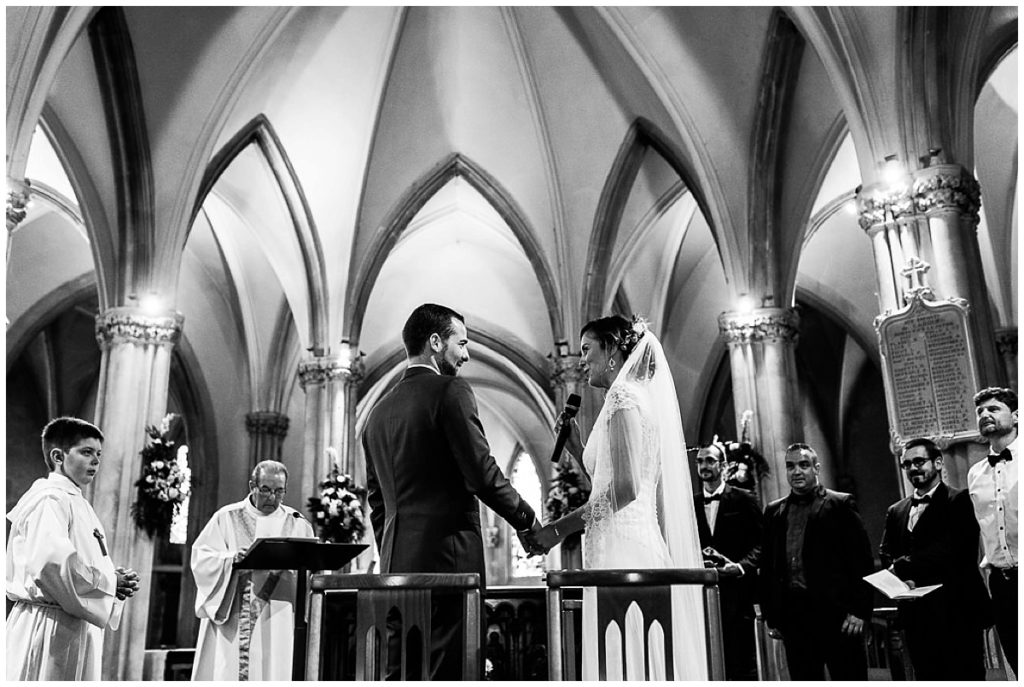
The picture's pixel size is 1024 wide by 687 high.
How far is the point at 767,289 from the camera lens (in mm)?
11617

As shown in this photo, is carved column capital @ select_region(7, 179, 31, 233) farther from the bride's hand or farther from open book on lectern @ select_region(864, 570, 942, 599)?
open book on lectern @ select_region(864, 570, 942, 599)

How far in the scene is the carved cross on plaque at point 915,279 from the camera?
7320mm

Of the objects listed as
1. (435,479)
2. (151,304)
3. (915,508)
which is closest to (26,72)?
(151,304)

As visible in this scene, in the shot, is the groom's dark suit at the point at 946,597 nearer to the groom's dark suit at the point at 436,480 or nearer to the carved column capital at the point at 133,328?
the groom's dark suit at the point at 436,480

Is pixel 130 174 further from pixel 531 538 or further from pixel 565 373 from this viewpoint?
pixel 531 538

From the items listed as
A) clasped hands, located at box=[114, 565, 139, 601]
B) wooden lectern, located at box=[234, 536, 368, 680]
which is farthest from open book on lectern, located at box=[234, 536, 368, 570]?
clasped hands, located at box=[114, 565, 139, 601]

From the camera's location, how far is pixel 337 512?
473 inches

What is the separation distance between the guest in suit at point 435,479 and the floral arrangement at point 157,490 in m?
7.36

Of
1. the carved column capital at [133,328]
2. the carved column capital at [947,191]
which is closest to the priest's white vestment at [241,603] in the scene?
the carved column capital at [947,191]

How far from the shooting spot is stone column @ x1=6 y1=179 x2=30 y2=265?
752 cm

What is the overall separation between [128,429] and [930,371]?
7.78 meters

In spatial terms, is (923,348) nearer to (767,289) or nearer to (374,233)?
(767,289)

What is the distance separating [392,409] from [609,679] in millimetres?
1163

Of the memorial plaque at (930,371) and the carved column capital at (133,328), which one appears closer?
the memorial plaque at (930,371)
